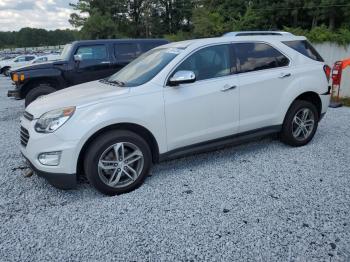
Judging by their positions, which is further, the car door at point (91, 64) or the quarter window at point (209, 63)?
the car door at point (91, 64)

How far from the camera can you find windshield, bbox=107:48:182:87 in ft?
12.8

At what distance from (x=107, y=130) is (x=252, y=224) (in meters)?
1.80

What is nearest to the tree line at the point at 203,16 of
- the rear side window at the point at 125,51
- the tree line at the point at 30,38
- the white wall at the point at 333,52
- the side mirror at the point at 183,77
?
the white wall at the point at 333,52

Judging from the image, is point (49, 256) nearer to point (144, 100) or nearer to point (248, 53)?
point (144, 100)

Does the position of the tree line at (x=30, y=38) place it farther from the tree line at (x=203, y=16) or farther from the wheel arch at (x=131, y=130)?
the wheel arch at (x=131, y=130)

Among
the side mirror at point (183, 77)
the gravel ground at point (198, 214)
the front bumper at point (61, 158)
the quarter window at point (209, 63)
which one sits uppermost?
the quarter window at point (209, 63)

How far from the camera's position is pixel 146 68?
4121 mm

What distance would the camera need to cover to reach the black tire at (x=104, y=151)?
339 cm

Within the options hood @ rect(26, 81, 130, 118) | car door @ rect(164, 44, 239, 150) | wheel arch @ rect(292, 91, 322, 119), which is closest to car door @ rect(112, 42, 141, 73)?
hood @ rect(26, 81, 130, 118)

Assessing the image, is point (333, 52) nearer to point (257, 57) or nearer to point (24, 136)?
point (257, 57)

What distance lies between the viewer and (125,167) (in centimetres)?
360

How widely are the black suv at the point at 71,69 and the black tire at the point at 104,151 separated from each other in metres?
4.99

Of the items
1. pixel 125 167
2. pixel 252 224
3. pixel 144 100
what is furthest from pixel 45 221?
pixel 252 224

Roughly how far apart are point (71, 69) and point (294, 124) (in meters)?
5.60
